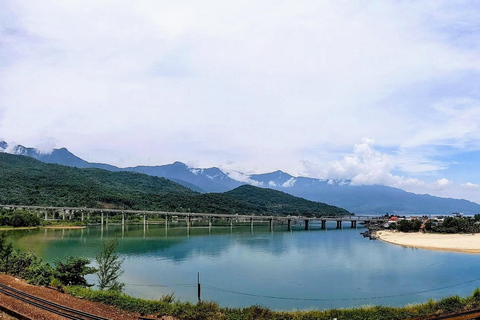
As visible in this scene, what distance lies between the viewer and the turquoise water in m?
28.1

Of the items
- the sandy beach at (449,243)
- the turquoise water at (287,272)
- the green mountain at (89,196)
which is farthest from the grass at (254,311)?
the green mountain at (89,196)

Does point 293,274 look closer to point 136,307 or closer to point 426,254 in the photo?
point 136,307

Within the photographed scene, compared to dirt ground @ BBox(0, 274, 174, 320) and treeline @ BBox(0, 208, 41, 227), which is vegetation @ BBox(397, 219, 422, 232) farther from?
treeline @ BBox(0, 208, 41, 227)

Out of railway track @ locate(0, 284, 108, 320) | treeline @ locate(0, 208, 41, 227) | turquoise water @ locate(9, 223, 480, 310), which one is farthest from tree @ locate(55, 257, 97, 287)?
treeline @ locate(0, 208, 41, 227)

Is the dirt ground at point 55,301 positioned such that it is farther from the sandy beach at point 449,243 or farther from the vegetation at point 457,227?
the vegetation at point 457,227

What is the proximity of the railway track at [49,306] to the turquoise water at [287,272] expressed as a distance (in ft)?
28.2

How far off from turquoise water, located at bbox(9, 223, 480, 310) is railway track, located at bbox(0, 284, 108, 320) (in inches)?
338

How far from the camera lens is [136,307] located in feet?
62.8

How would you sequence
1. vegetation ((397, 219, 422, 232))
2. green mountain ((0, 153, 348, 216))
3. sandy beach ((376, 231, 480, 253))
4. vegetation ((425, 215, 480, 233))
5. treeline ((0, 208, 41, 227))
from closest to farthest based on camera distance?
sandy beach ((376, 231, 480, 253)), vegetation ((425, 215, 480, 233)), treeline ((0, 208, 41, 227)), vegetation ((397, 219, 422, 232)), green mountain ((0, 153, 348, 216))

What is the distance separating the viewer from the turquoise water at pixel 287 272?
2806cm

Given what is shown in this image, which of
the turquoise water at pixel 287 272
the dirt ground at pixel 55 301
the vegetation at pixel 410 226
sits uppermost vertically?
the dirt ground at pixel 55 301

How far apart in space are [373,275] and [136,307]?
26616 millimetres

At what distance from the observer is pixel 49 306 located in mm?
18328

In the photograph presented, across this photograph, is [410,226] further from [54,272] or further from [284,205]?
[284,205]
